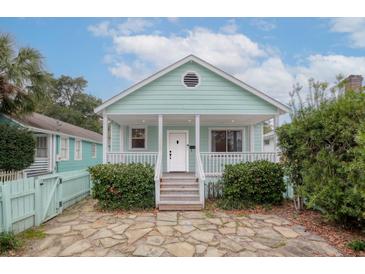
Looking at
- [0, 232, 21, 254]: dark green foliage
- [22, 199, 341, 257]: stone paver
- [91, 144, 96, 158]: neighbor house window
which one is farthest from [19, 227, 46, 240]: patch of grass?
[91, 144, 96, 158]: neighbor house window

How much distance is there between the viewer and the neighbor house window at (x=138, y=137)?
11.2 m

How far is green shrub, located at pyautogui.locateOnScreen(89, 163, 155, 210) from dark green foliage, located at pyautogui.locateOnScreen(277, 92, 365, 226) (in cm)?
429

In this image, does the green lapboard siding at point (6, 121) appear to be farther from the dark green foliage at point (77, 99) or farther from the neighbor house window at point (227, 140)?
the dark green foliage at point (77, 99)

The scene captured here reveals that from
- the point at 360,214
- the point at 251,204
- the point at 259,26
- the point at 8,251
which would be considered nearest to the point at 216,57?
the point at 259,26

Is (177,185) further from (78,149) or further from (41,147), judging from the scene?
(78,149)

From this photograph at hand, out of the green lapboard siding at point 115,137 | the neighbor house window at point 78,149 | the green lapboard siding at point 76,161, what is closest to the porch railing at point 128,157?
the green lapboard siding at point 115,137

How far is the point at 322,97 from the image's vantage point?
10250mm

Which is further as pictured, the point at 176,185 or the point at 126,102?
the point at 126,102

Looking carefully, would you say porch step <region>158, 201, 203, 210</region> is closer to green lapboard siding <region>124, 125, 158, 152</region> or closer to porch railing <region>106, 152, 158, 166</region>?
porch railing <region>106, 152, 158, 166</region>

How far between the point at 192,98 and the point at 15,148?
26.2 feet

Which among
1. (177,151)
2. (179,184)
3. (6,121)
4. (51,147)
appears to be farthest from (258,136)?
(6,121)

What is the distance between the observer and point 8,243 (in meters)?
4.03

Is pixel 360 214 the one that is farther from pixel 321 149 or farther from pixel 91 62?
pixel 91 62
